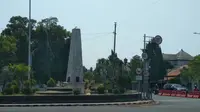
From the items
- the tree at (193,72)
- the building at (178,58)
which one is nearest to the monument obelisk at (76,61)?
the tree at (193,72)

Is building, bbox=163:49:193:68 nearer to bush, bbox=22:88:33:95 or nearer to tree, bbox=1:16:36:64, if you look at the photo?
tree, bbox=1:16:36:64

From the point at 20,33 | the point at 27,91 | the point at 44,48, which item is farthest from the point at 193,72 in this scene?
the point at 27,91

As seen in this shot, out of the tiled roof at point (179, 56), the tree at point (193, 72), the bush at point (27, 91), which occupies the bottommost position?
the bush at point (27, 91)

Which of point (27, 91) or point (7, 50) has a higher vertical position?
point (7, 50)

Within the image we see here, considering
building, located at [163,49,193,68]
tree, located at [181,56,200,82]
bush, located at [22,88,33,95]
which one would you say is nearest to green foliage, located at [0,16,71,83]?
tree, located at [181,56,200,82]

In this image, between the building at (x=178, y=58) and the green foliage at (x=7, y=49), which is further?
the building at (x=178, y=58)

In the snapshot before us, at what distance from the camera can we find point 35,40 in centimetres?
8406

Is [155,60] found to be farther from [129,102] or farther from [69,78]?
[129,102]

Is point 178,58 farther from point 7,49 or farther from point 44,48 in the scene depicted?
point 7,49

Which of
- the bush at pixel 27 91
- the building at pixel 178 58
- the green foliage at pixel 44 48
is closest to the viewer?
the bush at pixel 27 91

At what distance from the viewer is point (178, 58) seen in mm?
141000

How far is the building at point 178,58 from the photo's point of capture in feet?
459

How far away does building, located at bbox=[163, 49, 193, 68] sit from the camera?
5507 inches

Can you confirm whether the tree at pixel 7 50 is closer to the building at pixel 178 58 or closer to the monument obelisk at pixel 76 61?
the monument obelisk at pixel 76 61
